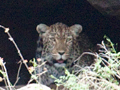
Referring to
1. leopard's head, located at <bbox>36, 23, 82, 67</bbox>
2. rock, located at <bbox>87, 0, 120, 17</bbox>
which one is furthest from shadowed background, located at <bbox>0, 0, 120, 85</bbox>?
rock, located at <bbox>87, 0, 120, 17</bbox>

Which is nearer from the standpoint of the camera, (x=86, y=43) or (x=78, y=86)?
(x=78, y=86)

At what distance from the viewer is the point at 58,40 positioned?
6355 mm

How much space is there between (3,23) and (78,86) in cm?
420

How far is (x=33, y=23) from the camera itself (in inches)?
319

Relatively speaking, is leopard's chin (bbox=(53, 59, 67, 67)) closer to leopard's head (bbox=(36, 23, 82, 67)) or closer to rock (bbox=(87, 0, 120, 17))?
leopard's head (bbox=(36, 23, 82, 67))

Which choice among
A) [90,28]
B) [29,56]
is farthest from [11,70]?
[90,28]

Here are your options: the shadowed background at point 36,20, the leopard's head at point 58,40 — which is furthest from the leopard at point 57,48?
the shadowed background at point 36,20

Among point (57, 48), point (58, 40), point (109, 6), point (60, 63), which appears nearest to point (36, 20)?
point (58, 40)

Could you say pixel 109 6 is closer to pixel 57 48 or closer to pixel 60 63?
pixel 57 48

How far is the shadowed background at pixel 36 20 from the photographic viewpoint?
7.54 metres

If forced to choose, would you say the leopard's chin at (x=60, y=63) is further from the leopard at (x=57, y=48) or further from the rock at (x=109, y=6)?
the rock at (x=109, y=6)

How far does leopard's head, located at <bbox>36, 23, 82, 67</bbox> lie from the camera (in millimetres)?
6125

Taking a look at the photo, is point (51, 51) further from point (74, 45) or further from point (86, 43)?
point (86, 43)

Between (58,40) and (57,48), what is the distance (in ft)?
0.79
